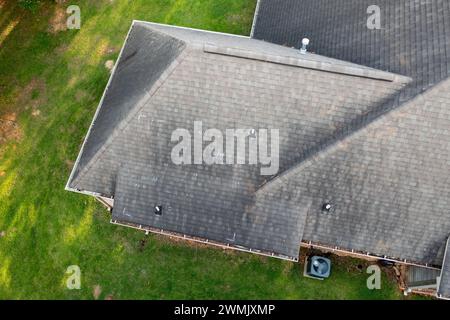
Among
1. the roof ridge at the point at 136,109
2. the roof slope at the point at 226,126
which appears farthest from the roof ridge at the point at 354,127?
the roof ridge at the point at 136,109

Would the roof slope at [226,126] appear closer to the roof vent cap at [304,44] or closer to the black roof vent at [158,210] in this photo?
the black roof vent at [158,210]

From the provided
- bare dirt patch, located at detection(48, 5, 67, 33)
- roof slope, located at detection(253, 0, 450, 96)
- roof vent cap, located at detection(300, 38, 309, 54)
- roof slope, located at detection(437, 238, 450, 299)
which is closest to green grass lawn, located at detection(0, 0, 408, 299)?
bare dirt patch, located at detection(48, 5, 67, 33)

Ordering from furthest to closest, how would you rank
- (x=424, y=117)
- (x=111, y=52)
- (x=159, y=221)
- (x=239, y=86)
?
(x=111, y=52), (x=159, y=221), (x=239, y=86), (x=424, y=117)

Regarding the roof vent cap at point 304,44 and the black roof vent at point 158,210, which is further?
the black roof vent at point 158,210

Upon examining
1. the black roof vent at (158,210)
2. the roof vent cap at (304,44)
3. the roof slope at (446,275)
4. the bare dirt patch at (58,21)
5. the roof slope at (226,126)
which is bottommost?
the roof slope at (446,275)
